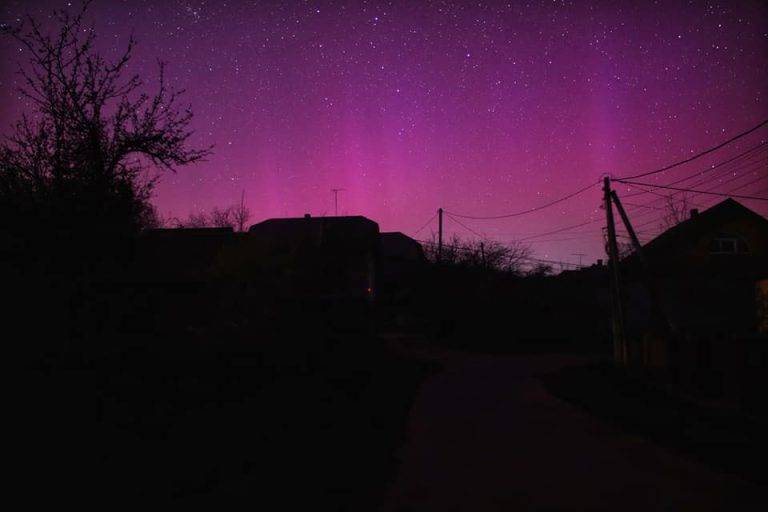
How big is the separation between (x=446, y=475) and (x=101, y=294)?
5.24m

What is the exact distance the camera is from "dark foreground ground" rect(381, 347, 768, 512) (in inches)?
253

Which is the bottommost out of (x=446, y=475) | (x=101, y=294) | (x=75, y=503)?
(x=446, y=475)

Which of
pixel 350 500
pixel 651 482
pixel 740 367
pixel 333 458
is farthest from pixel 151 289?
pixel 740 367

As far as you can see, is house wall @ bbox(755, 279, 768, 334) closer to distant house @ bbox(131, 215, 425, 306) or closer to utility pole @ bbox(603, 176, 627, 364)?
utility pole @ bbox(603, 176, 627, 364)

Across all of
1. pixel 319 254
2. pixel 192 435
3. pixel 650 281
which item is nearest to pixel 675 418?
pixel 650 281

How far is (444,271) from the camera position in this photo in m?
42.0

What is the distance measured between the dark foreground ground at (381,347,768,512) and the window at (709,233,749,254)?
2379 centimetres

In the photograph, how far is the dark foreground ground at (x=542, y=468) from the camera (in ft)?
21.0

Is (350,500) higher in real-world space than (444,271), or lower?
lower

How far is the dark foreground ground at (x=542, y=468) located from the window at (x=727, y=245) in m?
23.8

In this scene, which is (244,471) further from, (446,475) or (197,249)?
(197,249)

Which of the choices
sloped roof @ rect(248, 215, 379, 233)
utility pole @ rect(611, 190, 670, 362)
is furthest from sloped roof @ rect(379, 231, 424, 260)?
utility pole @ rect(611, 190, 670, 362)

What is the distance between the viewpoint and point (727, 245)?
33.1 metres

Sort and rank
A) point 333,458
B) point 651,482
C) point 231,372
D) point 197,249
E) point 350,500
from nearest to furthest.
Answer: point 350,500, point 651,482, point 333,458, point 231,372, point 197,249
